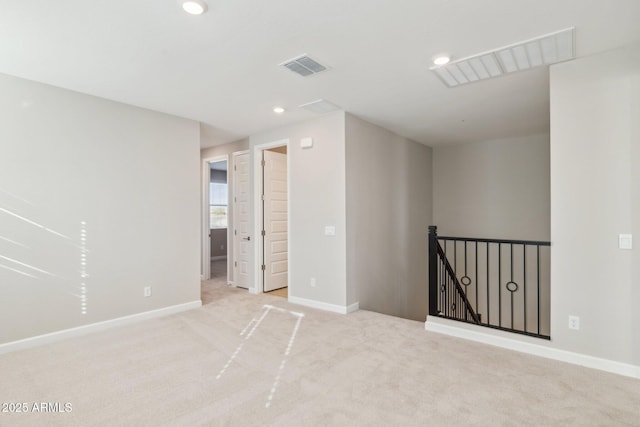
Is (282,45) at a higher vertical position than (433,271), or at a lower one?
higher

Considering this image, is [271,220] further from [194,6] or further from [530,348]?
[530,348]

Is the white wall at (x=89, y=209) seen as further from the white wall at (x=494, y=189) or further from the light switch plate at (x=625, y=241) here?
the white wall at (x=494, y=189)

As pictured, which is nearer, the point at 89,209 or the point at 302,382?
the point at 302,382

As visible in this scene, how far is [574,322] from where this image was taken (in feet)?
9.29

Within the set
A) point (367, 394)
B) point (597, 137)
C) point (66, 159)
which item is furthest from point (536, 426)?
point (66, 159)

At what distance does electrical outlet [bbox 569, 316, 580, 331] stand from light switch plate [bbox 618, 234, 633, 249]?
27.8 inches

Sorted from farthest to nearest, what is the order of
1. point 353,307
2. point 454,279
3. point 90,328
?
point 454,279 → point 353,307 → point 90,328

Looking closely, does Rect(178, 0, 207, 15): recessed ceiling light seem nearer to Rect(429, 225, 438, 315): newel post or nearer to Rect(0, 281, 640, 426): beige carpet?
Rect(0, 281, 640, 426): beige carpet

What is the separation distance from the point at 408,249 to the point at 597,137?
11.4ft

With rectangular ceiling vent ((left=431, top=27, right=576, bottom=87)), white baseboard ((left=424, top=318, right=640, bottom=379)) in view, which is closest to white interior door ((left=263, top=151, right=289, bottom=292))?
white baseboard ((left=424, top=318, right=640, bottom=379))

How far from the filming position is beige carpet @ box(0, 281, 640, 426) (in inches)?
81.9

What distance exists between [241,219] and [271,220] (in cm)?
69

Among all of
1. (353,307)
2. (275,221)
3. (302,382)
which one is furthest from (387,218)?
(302,382)

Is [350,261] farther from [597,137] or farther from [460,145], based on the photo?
[460,145]
